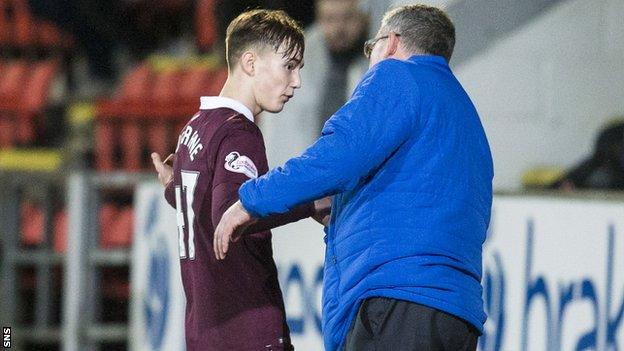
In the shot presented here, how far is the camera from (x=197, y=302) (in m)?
3.42

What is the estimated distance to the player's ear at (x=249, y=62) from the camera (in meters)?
3.50

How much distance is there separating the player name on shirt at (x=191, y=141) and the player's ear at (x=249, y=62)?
8.6 inches

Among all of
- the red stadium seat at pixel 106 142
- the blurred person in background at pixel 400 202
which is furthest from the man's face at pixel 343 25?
the red stadium seat at pixel 106 142

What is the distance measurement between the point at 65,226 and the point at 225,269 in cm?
489

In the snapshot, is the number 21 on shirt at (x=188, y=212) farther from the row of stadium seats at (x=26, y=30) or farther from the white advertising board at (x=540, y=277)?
the row of stadium seats at (x=26, y=30)

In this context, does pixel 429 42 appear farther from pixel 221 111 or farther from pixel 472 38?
pixel 472 38

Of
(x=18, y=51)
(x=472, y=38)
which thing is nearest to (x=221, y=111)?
(x=472, y=38)

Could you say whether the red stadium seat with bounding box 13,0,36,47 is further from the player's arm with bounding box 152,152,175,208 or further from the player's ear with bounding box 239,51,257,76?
the player's ear with bounding box 239,51,257,76

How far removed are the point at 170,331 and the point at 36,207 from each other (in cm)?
252

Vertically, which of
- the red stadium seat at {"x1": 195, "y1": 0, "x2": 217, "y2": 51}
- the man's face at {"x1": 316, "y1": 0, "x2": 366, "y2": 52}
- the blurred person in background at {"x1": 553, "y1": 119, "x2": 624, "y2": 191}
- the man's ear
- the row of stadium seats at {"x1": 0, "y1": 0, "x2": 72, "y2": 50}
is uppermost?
the row of stadium seats at {"x1": 0, "y1": 0, "x2": 72, "y2": 50}

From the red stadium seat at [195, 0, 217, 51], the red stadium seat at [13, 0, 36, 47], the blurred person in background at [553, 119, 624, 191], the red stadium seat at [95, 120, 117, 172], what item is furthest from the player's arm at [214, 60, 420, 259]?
the red stadium seat at [13, 0, 36, 47]

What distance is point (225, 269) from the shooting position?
336cm

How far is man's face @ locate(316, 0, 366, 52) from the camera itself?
5.50 meters

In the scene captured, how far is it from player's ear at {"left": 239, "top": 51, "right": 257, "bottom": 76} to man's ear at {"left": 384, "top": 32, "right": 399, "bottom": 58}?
0.44m
